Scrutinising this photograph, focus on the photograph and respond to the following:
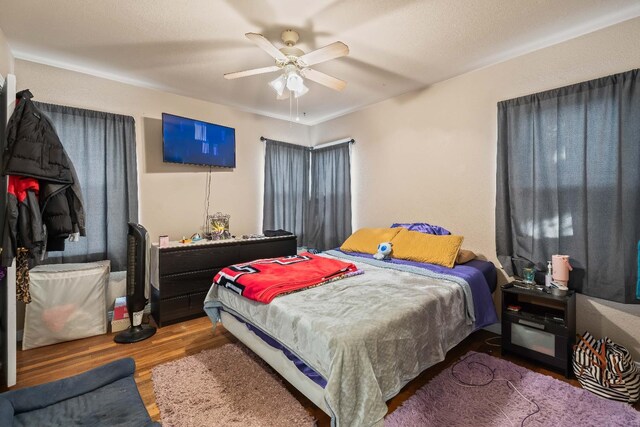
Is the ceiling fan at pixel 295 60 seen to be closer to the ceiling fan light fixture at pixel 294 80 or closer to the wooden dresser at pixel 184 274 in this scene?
the ceiling fan light fixture at pixel 294 80

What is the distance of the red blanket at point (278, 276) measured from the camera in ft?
6.48

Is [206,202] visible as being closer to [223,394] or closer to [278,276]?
[278,276]

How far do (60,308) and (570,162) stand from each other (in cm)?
469

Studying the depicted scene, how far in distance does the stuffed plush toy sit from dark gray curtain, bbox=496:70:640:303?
105 centimetres

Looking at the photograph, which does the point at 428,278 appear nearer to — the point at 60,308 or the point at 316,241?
the point at 316,241

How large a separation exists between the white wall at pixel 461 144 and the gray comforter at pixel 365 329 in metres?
1.13

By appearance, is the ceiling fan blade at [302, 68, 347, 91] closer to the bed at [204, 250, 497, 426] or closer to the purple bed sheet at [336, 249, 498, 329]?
the bed at [204, 250, 497, 426]

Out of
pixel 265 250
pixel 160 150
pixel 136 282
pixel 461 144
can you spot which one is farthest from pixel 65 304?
pixel 461 144

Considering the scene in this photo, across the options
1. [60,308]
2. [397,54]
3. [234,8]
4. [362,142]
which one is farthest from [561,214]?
[60,308]

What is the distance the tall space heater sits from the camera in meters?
2.60

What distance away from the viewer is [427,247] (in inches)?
113

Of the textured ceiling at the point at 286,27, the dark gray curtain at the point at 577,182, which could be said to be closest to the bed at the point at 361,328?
the dark gray curtain at the point at 577,182

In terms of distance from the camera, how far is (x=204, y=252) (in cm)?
322

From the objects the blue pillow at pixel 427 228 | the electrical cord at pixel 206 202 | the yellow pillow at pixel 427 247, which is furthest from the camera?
the electrical cord at pixel 206 202
